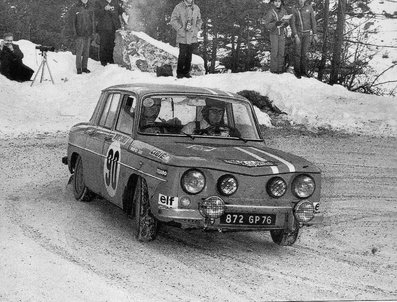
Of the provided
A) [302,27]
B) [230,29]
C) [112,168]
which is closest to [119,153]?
[112,168]

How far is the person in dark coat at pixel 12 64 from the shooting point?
846 inches

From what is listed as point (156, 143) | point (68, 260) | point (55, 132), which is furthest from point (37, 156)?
point (68, 260)

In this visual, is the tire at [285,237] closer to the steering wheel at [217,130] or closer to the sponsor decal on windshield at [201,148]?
the sponsor decal on windshield at [201,148]

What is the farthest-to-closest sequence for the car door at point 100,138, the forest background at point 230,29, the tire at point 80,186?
the forest background at point 230,29
the tire at point 80,186
the car door at point 100,138

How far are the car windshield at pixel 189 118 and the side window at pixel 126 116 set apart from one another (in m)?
0.20

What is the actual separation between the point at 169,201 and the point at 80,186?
2.88m

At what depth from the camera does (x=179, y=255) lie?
7266 mm

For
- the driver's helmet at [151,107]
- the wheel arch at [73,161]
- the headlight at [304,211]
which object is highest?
the driver's helmet at [151,107]

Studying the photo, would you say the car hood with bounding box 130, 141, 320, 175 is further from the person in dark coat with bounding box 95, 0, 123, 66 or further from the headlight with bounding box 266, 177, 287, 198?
the person in dark coat with bounding box 95, 0, 123, 66

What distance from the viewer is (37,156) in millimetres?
13484

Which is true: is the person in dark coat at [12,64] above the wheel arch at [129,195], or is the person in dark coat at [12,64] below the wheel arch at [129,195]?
above

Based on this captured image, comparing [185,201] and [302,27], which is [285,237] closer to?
[185,201]

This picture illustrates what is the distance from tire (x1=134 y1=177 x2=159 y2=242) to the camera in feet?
24.8

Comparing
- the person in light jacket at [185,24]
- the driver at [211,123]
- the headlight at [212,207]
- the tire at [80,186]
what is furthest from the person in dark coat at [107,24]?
the headlight at [212,207]
